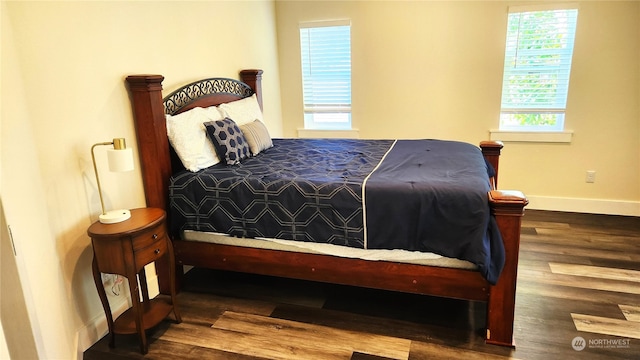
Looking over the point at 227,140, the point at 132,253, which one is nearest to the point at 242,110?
the point at 227,140

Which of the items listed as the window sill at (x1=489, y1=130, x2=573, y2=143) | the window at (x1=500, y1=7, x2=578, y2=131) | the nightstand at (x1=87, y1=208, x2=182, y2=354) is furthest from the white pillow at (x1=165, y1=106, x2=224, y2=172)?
the window at (x1=500, y1=7, x2=578, y2=131)

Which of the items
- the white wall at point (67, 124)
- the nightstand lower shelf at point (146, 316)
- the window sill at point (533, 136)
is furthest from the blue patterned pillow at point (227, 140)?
the window sill at point (533, 136)

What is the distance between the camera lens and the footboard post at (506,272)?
6.82 feet

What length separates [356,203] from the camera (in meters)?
2.33

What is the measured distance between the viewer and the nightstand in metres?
2.11

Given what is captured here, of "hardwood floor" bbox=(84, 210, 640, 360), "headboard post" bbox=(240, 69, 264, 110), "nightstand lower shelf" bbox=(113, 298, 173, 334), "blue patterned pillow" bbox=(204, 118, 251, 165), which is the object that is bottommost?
"hardwood floor" bbox=(84, 210, 640, 360)

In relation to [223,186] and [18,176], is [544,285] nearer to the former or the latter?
[223,186]

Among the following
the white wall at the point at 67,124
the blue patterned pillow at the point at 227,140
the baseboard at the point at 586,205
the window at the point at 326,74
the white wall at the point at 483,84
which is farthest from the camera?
the window at the point at 326,74

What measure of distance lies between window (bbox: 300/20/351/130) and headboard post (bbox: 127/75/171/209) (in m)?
2.41

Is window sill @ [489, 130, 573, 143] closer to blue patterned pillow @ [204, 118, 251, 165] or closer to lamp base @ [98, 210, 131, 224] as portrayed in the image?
blue patterned pillow @ [204, 118, 251, 165]

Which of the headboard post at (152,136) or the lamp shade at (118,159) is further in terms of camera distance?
the headboard post at (152,136)

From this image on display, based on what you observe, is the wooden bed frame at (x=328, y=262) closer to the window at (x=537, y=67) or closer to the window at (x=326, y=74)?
the window at (x=326, y=74)

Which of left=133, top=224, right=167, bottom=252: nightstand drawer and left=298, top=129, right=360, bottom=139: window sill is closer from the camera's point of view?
left=133, top=224, right=167, bottom=252: nightstand drawer

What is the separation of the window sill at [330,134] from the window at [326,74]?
0.05 m
